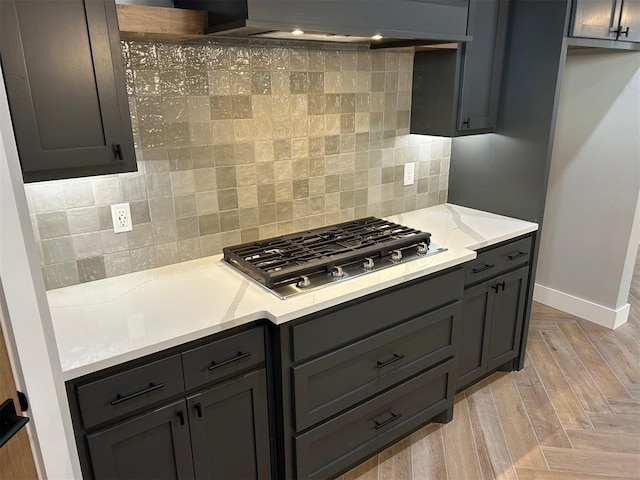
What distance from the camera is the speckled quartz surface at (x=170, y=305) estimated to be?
1.50 metres

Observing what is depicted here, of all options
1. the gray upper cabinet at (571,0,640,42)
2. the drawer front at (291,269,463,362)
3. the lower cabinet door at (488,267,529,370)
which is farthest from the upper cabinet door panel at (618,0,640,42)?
the drawer front at (291,269,463,362)

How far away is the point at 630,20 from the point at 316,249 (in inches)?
89.5

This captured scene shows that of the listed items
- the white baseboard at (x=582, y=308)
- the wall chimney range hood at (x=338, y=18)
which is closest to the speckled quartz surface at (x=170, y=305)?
the wall chimney range hood at (x=338, y=18)

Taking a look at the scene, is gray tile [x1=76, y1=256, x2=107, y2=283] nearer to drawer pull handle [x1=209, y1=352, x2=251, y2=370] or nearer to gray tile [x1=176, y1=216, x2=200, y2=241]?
gray tile [x1=176, y1=216, x2=200, y2=241]

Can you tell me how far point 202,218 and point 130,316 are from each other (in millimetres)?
628

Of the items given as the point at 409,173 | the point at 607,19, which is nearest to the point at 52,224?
→ the point at 409,173

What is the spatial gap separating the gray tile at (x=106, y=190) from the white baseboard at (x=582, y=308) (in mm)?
3286

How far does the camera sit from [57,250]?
1.86 m

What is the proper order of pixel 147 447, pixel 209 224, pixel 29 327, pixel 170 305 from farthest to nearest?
1. pixel 209 224
2. pixel 170 305
3. pixel 147 447
4. pixel 29 327

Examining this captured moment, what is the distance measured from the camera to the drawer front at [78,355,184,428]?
1452mm

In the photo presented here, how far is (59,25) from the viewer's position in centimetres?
144

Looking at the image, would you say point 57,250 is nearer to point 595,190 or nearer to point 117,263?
point 117,263

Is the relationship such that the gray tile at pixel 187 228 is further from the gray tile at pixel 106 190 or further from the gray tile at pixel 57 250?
the gray tile at pixel 57 250

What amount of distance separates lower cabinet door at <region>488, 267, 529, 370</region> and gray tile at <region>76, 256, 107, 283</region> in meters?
1.93
